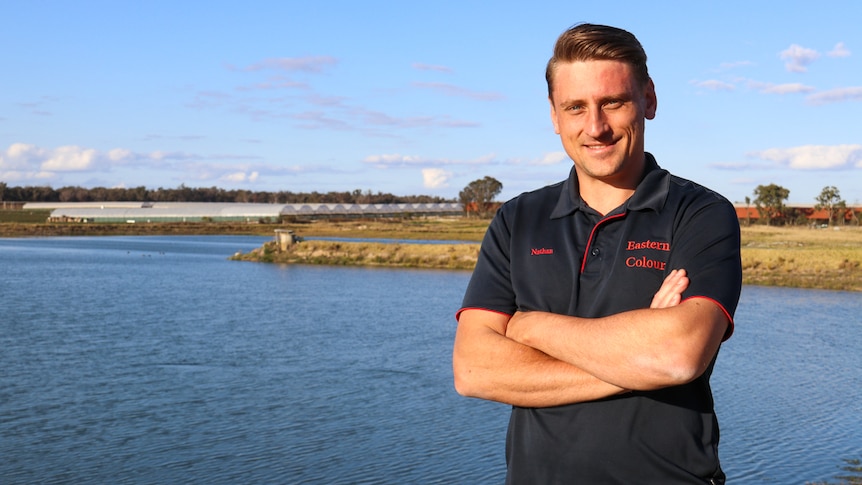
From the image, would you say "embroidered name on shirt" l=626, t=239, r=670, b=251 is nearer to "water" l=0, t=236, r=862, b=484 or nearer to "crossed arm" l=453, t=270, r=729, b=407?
"crossed arm" l=453, t=270, r=729, b=407

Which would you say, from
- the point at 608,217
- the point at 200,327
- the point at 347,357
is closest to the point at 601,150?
the point at 608,217

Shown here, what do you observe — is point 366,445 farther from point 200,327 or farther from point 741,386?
point 200,327

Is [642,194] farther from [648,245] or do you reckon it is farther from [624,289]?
[624,289]

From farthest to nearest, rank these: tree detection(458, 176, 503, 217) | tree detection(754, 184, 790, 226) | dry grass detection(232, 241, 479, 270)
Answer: tree detection(458, 176, 503, 217)
tree detection(754, 184, 790, 226)
dry grass detection(232, 241, 479, 270)

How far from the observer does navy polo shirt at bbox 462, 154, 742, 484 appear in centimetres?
259

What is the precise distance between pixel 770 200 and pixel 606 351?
123689mm

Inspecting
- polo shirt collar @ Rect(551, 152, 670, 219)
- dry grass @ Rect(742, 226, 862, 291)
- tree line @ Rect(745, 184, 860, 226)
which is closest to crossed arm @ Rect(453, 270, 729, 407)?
polo shirt collar @ Rect(551, 152, 670, 219)

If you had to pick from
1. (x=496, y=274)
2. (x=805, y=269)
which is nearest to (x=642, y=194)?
(x=496, y=274)

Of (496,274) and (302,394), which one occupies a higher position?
(496,274)

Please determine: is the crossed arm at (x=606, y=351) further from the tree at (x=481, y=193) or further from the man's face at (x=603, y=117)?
the tree at (x=481, y=193)

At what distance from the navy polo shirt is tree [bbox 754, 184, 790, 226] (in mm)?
121038

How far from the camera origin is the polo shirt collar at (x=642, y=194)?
8.93 feet

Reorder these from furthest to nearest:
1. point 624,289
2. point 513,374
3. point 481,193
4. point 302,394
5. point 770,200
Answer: point 481,193 → point 770,200 → point 302,394 → point 513,374 → point 624,289

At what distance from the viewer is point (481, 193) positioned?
157m
